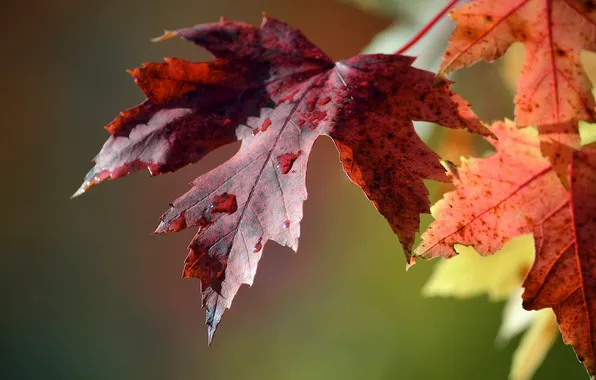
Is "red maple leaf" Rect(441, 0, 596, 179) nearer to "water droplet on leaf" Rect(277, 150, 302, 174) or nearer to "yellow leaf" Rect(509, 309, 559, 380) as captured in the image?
"water droplet on leaf" Rect(277, 150, 302, 174)

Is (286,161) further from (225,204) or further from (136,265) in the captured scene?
(136,265)

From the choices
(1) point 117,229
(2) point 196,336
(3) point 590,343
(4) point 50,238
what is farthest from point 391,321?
(3) point 590,343

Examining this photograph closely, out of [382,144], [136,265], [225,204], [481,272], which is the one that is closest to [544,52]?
[382,144]

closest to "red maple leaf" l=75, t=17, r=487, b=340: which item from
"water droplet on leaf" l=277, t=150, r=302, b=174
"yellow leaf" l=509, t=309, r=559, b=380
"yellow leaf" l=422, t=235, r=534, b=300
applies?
"water droplet on leaf" l=277, t=150, r=302, b=174

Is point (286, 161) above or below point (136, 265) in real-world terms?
above

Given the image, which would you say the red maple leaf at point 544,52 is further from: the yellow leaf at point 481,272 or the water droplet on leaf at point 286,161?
the yellow leaf at point 481,272

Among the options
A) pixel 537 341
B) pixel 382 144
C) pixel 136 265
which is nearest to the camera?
A: pixel 382 144

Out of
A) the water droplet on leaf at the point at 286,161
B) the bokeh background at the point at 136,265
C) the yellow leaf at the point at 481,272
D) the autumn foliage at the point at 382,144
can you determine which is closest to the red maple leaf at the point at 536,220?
the autumn foliage at the point at 382,144
